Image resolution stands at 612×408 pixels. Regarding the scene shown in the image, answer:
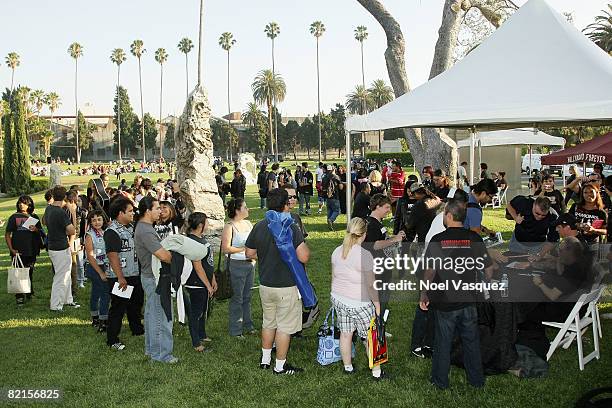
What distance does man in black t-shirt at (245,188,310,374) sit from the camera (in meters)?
4.73

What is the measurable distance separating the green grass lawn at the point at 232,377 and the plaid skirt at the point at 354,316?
0.51 metres

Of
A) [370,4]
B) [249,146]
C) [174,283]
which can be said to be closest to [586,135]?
[370,4]

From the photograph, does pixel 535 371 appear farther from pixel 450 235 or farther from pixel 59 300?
pixel 59 300

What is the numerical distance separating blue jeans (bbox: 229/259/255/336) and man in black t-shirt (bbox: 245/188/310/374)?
3.14 ft

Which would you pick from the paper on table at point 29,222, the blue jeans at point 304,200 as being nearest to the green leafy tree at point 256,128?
the blue jeans at point 304,200

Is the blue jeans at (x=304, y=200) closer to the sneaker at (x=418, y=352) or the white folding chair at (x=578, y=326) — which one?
the sneaker at (x=418, y=352)

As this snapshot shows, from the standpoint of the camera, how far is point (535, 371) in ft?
15.8

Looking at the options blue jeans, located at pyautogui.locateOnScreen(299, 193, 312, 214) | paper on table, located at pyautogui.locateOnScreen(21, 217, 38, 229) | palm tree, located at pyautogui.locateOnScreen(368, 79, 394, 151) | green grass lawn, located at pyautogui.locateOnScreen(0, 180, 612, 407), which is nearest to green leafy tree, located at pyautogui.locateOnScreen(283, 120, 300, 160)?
palm tree, located at pyautogui.locateOnScreen(368, 79, 394, 151)

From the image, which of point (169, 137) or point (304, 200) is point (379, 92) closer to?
point (169, 137)

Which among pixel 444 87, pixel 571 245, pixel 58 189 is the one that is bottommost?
pixel 571 245

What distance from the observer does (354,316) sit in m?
4.63

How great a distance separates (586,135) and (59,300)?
154 feet

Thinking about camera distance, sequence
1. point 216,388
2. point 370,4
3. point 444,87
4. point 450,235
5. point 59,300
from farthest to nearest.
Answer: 1. point 370,4
2. point 59,300
3. point 444,87
4. point 216,388
5. point 450,235

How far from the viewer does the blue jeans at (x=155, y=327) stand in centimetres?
530
